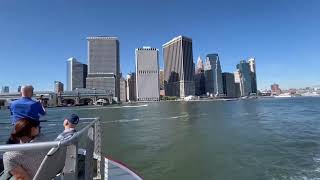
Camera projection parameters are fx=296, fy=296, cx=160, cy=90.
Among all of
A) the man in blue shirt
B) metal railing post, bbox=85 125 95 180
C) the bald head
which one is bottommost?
metal railing post, bbox=85 125 95 180

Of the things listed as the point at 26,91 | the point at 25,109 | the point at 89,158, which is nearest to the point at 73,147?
the point at 89,158

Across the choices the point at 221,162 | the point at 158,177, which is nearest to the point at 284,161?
the point at 221,162

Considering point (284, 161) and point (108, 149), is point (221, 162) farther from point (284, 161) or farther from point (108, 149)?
point (108, 149)

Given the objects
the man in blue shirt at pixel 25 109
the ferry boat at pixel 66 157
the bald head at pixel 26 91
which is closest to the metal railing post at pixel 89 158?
the ferry boat at pixel 66 157

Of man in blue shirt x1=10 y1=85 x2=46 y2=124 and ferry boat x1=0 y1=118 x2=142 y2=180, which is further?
man in blue shirt x1=10 y1=85 x2=46 y2=124

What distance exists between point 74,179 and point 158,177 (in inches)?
414

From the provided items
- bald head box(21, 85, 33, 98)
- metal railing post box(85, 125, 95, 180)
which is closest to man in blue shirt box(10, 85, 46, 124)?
bald head box(21, 85, 33, 98)

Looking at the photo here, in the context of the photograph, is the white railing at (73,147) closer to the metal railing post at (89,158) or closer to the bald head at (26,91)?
the metal railing post at (89,158)

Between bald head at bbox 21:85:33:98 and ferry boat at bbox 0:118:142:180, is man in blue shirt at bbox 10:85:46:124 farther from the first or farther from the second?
ferry boat at bbox 0:118:142:180

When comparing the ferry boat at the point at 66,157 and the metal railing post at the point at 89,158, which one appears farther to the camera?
the metal railing post at the point at 89,158

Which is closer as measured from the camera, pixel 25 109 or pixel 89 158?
pixel 89 158

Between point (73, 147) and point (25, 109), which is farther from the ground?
point (25, 109)

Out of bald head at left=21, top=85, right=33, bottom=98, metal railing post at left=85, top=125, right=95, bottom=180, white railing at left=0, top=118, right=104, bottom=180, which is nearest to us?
white railing at left=0, top=118, right=104, bottom=180

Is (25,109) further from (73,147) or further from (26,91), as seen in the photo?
(73,147)
